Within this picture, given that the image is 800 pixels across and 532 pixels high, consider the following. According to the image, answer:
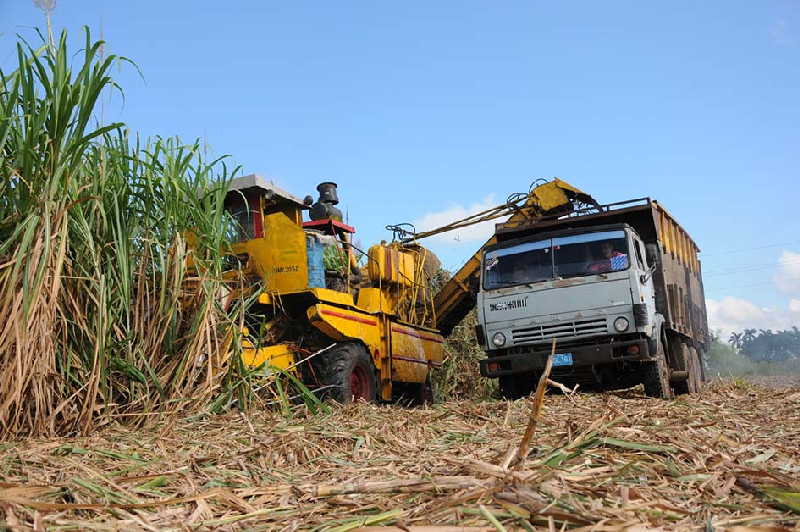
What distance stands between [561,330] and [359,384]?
2.49 meters

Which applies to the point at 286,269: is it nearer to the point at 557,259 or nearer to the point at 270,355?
the point at 270,355

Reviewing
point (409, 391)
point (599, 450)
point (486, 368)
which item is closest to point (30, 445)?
point (599, 450)

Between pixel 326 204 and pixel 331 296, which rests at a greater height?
pixel 326 204

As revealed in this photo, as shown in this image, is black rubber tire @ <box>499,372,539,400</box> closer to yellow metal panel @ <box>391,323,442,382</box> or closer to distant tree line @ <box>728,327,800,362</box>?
yellow metal panel @ <box>391,323,442,382</box>

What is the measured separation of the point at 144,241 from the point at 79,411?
4.15 feet

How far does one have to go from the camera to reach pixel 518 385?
9.17 m

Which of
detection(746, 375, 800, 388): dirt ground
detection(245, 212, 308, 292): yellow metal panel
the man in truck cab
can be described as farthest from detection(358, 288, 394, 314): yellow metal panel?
detection(746, 375, 800, 388): dirt ground

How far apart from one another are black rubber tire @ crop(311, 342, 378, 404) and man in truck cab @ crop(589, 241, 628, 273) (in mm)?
2934

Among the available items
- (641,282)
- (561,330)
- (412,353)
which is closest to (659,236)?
(641,282)

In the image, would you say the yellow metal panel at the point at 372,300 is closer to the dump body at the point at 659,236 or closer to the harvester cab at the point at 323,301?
the harvester cab at the point at 323,301

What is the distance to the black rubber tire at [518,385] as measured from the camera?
9.02 metres

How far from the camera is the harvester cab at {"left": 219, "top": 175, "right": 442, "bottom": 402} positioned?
752 centimetres

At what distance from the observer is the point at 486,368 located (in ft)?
29.1

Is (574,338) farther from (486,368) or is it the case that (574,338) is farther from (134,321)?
(134,321)
